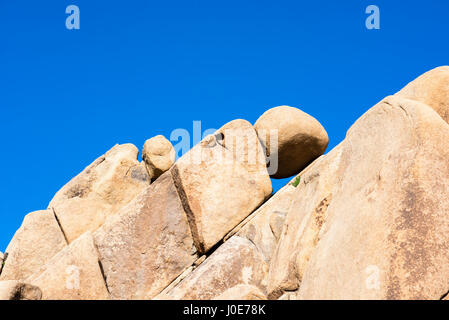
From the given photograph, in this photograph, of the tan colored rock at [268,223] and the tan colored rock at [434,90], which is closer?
the tan colored rock at [434,90]

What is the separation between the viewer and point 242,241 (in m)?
10.4

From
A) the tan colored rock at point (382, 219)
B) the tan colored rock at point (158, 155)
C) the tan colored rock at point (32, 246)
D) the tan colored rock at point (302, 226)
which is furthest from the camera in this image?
the tan colored rock at point (32, 246)

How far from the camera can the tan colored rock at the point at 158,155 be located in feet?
42.1

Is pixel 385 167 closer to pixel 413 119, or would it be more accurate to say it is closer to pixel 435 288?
pixel 413 119

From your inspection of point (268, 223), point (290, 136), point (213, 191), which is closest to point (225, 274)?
point (268, 223)

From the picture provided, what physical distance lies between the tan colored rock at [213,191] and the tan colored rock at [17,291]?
3.40 m

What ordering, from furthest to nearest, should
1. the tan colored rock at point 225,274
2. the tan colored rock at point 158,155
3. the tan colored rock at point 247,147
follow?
the tan colored rock at point 158,155 < the tan colored rock at point 247,147 < the tan colored rock at point 225,274

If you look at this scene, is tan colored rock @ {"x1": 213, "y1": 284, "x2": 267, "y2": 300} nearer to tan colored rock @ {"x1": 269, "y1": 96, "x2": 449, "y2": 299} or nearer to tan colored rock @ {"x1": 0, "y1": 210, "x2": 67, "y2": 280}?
tan colored rock @ {"x1": 269, "y1": 96, "x2": 449, "y2": 299}

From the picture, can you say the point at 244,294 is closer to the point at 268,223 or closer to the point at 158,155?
the point at 268,223

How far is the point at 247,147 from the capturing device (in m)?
11.9

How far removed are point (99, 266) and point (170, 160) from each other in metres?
3.04

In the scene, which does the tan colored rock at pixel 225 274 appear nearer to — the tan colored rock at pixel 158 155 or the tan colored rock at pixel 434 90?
the tan colored rock at pixel 158 155

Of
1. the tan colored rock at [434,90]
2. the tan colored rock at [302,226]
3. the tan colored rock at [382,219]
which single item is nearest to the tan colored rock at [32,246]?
the tan colored rock at [302,226]
